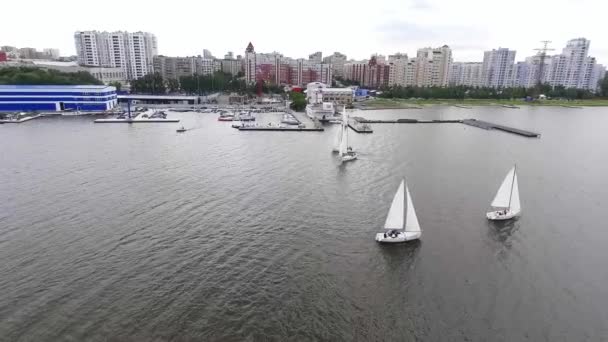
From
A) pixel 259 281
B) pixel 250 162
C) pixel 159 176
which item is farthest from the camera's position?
pixel 250 162

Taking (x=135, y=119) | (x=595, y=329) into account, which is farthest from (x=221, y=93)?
(x=595, y=329)

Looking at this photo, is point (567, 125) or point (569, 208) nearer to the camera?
point (569, 208)

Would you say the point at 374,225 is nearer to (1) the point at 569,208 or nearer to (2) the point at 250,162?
(1) the point at 569,208

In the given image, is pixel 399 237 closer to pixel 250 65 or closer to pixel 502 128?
pixel 502 128

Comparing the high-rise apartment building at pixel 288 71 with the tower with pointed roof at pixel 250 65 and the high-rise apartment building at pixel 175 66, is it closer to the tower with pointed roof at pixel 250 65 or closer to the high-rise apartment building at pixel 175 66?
the tower with pointed roof at pixel 250 65

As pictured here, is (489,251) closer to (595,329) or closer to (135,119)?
(595,329)

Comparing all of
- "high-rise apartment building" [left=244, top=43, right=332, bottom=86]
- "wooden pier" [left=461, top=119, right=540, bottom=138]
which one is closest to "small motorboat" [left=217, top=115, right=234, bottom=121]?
"wooden pier" [left=461, top=119, right=540, bottom=138]

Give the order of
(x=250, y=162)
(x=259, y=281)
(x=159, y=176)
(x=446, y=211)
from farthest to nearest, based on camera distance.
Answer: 1. (x=250, y=162)
2. (x=159, y=176)
3. (x=446, y=211)
4. (x=259, y=281)
